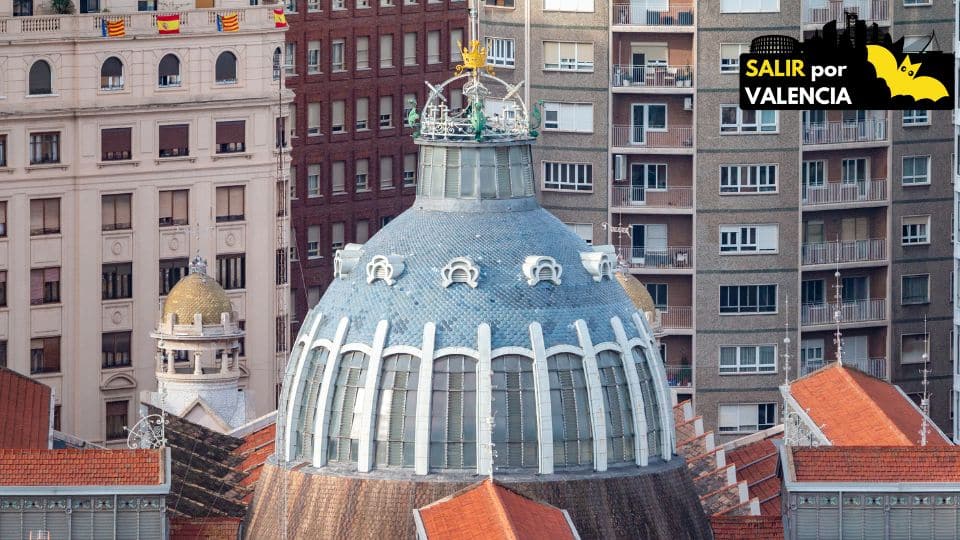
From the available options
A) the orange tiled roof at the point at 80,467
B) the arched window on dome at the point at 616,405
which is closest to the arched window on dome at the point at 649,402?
the arched window on dome at the point at 616,405

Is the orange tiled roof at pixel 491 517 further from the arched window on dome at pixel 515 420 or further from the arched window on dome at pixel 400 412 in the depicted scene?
the arched window on dome at pixel 400 412

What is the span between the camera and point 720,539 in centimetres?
19412

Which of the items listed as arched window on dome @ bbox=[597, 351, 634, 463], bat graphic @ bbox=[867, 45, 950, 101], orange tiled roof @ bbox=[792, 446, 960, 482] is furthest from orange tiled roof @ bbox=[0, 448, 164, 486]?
bat graphic @ bbox=[867, 45, 950, 101]

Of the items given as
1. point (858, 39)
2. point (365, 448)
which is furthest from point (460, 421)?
point (858, 39)

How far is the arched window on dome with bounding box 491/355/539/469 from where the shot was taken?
612 ft

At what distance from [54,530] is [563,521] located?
17.0 metres

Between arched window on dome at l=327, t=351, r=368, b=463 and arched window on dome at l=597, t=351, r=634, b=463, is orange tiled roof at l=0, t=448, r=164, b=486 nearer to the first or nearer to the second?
arched window on dome at l=327, t=351, r=368, b=463

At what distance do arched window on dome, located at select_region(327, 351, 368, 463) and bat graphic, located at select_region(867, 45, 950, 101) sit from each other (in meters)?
19.3

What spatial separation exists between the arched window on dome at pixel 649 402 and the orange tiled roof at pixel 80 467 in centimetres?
1582

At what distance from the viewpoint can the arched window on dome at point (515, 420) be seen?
612 feet

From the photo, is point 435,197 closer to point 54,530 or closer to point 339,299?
point 339,299

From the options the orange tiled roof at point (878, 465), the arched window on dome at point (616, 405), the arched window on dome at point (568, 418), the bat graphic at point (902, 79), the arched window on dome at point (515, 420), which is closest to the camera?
the bat graphic at point (902, 79)

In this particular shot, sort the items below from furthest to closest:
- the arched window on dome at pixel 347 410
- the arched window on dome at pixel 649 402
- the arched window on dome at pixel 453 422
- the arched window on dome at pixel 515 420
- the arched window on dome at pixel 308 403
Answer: the arched window on dome at pixel 649 402 → the arched window on dome at pixel 308 403 → the arched window on dome at pixel 347 410 → the arched window on dome at pixel 453 422 → the arched window on dome at pixel 515 420

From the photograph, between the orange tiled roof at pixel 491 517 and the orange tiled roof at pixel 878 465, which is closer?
the orange tiled roof at pixel 491 517
